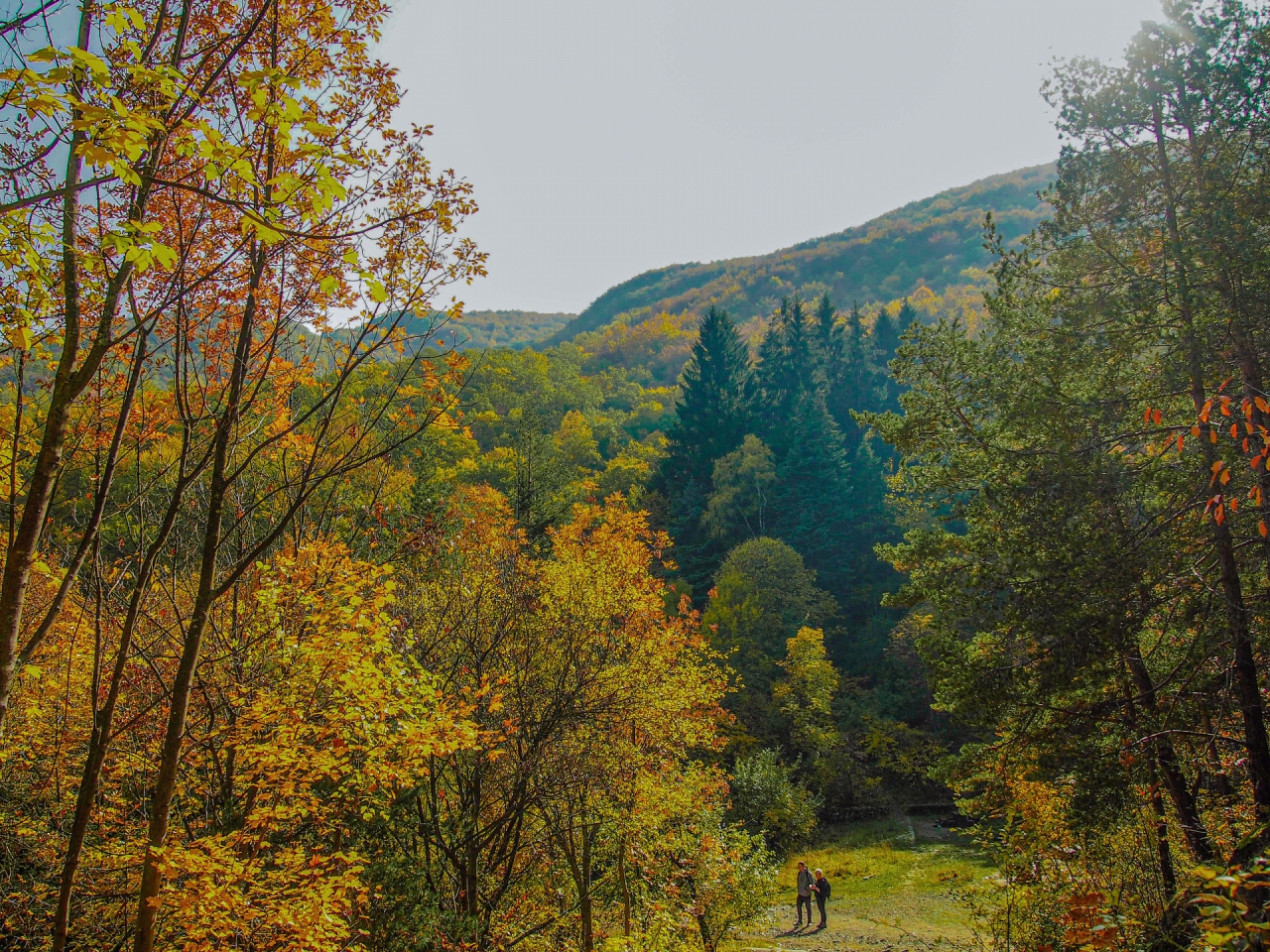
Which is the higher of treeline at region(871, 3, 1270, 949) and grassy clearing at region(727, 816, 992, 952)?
treeline at region(871, 3, 1270, 949)

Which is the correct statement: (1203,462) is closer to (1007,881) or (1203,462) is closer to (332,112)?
(1007,881)

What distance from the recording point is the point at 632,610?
13.6 meters

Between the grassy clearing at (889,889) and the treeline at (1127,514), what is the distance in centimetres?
352

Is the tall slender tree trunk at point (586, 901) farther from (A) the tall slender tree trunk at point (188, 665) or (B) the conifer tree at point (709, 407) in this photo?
(B) the conifer tree at point (709, 407)

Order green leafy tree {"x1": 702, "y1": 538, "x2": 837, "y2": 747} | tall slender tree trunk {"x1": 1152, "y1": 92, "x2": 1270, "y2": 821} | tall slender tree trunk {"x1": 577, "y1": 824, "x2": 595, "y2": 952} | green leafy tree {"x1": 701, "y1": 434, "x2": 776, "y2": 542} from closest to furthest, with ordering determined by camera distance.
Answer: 1. tall slender tree trunk {"x1": 1152, "y1": 92, "x2": 1270, "y2": 821}
2. tall slender tree trunk {"x1": 577, "y1": 824, "x2": 595, "y2": 952}
3. green leafy tree {"x1": 702, "y1": 538, "x2": 837, "y2": 747}
4. green leafy tree {"x1": 701, "y1": 434, "x2": 776, "y2": 542}

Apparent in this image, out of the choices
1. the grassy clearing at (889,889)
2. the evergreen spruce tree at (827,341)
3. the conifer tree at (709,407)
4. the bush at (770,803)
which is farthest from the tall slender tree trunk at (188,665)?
the evergreen spruce tree at (827,341)

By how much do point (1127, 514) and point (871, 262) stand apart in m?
107

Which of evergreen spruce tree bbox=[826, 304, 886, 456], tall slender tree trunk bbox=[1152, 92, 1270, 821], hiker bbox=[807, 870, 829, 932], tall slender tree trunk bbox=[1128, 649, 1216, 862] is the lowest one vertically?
hiker bbox=[807, 870, 829, 932]

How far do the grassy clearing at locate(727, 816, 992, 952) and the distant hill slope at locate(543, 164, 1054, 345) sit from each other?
76401 mm

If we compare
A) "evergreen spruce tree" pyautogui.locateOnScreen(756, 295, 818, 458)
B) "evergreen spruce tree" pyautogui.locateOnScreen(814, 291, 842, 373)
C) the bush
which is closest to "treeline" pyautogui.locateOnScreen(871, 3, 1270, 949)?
the bush

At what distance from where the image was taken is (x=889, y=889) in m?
18.9

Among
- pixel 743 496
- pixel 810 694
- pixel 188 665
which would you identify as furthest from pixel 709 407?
pixel 188 665

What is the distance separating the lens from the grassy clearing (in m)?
13.8

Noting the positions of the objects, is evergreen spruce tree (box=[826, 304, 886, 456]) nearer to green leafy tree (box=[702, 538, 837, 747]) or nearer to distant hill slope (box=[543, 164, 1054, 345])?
green leafy tree (box=[702, 538, 837, 747])
